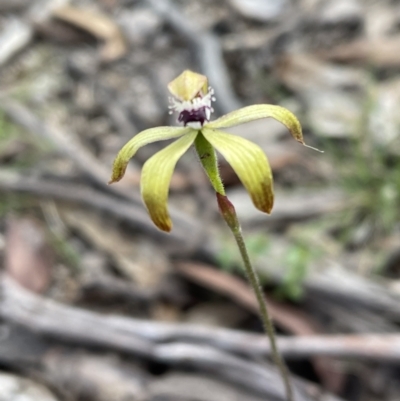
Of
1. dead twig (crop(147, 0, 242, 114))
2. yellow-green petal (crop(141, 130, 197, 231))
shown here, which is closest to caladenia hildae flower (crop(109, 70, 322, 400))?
yellow-green petal (crop(141, 130, 197, 231))

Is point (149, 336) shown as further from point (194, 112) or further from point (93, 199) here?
point (194, 112)

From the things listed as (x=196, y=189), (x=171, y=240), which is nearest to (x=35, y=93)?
(x=196, y=189)

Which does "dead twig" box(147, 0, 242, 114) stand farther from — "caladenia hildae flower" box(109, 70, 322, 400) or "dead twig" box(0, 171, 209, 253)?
"caladenia hildae flower" box(109, 70, 322, 400)

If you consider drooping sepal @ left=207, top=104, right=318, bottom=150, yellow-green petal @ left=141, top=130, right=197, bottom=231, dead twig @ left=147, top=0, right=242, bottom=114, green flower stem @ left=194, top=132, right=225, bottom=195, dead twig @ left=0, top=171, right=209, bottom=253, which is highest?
dead twig @ left=147, top=0, right=242, bottom=114

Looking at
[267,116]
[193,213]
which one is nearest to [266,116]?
[267,116]

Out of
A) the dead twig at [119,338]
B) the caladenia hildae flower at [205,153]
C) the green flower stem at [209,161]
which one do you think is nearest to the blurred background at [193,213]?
the dead twig at [119,338]

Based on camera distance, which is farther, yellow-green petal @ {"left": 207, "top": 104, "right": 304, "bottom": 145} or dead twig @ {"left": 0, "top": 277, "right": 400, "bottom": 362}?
dead twig @ {"left": 0, "top": 277, "right": 400, "bottom": 362}
